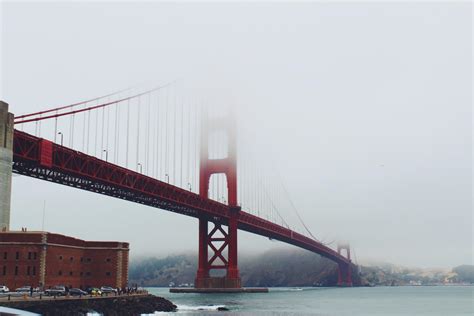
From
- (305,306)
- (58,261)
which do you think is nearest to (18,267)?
(58,261)

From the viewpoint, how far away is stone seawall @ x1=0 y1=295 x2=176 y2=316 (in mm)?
34438

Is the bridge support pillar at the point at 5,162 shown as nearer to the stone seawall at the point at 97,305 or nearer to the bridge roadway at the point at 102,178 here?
the bridge roadway at the point at 102,178

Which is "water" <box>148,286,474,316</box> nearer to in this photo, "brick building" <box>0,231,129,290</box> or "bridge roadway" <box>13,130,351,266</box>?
"brick building" <box>0,231,129,290</box>

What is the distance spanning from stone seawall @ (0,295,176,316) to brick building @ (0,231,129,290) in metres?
2.86

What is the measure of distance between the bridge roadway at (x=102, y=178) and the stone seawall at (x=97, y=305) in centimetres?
1069

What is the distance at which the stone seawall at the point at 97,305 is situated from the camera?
34.4m

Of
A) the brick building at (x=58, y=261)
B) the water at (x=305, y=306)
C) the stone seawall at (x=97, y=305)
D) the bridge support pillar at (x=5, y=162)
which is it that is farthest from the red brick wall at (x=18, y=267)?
the water at (x=305, y=306)

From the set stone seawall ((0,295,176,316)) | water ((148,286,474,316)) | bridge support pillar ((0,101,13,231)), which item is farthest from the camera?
water ((148,286,474,316))

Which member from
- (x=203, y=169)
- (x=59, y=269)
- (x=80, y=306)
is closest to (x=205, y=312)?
(x=59, y=269)

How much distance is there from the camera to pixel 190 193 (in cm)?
7506

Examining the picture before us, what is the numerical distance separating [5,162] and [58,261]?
24.4 feet

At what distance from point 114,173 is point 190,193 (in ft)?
57.9

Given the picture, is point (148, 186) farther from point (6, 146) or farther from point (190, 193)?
point (6, 146)

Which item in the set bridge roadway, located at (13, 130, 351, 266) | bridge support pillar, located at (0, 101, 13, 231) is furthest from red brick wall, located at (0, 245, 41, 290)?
bridge roadway, located at (13, 130, 351, 266)
